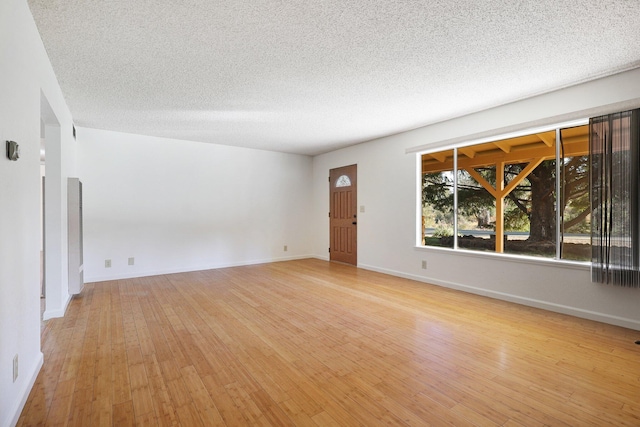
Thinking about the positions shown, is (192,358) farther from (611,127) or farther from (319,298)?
(611,127)

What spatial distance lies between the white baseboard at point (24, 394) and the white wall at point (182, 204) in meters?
3.04

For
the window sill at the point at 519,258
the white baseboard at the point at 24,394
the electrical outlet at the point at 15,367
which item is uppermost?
the window sill at the point at 519,258

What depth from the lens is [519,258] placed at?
3580 mm

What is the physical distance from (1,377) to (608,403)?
328cm

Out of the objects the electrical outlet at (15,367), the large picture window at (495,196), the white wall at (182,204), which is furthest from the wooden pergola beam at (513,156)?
Answer: the electrical outlet at (15,367)

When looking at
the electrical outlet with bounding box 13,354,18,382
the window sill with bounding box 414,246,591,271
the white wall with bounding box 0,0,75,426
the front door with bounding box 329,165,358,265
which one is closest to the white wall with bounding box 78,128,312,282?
the front door with bounding box 329,165,358,265

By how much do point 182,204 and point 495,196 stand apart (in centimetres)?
541

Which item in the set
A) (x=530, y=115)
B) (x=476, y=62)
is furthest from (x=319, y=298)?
(x=530, y=115)

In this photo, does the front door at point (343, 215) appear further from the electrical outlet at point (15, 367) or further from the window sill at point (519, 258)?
the electrical outlet at point (15, 367)

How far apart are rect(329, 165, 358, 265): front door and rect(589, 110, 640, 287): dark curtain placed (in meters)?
3.65

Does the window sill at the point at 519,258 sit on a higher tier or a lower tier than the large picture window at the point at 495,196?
lower

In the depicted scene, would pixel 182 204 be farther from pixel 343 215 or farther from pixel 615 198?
pixel 615 198

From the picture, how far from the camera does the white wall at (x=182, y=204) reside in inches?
188

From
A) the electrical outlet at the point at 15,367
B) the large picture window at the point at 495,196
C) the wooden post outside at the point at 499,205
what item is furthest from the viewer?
the wooden post outside at the point at 499,205
